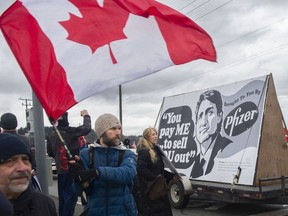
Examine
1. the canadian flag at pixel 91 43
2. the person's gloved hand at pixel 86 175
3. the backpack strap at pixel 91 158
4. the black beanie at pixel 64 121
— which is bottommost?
the person's gloved hand at pixel 86 175

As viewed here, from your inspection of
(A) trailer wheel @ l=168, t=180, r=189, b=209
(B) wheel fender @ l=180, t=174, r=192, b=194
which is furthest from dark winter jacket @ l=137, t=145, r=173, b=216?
(A) trailer wheel @ l=168, t=180, r=189, b=209

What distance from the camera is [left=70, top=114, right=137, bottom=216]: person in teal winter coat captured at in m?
3.81

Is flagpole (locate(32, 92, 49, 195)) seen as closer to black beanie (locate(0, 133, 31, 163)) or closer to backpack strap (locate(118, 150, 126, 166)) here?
backpack strap (locate(118, 150, 126, 166))

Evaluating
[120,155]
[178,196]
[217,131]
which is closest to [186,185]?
[178,196]

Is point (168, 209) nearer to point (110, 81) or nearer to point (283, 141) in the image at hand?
point (110, 81)

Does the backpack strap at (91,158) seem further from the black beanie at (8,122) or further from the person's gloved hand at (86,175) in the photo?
the black beanie at (8,122)

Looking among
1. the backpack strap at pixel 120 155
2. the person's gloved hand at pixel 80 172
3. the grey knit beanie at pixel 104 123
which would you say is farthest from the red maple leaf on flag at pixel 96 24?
the person's gloved hand at pixel 80 172

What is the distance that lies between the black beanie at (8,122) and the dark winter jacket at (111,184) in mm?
1344

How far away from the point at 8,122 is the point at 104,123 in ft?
4.83

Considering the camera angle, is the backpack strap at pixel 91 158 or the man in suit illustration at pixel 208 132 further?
the man in suit illustration at pixel 208 132

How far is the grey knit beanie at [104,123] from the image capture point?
410cm

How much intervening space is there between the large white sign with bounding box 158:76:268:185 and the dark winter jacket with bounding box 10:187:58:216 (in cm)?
662

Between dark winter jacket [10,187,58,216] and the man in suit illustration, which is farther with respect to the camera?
the man in suit illustration

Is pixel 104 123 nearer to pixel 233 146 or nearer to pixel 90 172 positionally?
pixel 90 172
